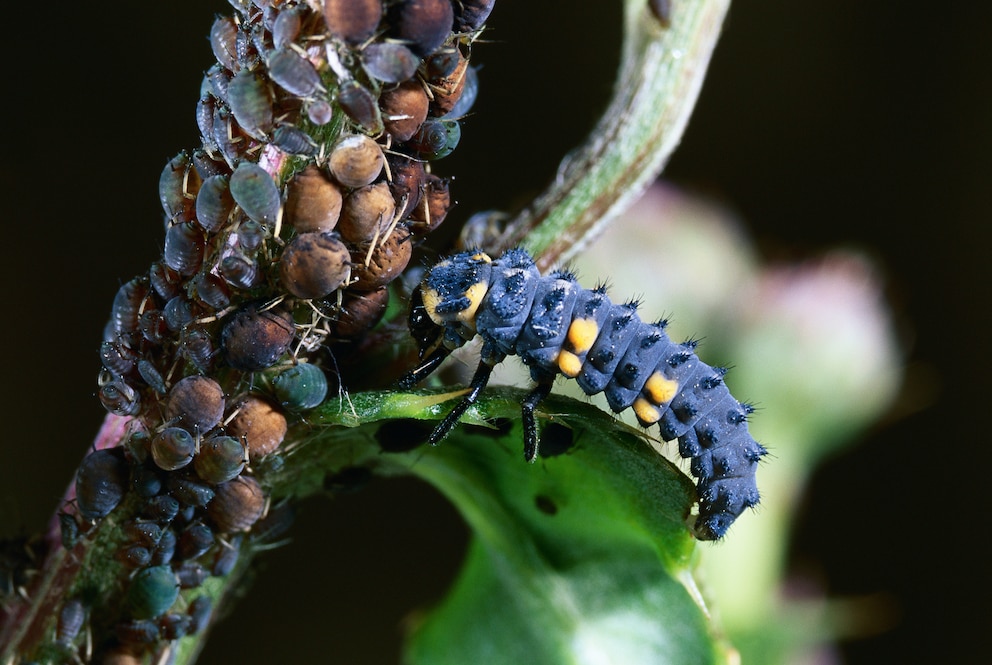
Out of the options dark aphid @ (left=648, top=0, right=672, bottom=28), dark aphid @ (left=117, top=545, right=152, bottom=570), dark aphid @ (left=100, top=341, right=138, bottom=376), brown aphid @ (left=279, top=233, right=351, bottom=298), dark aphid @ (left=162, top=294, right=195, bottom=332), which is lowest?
dark aphid @ (left=117, top=545, right=152, bottom=570)

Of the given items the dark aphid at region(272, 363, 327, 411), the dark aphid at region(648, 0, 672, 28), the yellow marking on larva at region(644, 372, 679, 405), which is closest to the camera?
the dark aphid at region(272, 363, 327, 411)

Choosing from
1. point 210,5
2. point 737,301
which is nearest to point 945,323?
point 737,301

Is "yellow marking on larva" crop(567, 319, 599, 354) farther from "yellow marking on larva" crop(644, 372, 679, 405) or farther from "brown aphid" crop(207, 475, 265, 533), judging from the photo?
"brown aphid" crop(207, 475, 265, 533)

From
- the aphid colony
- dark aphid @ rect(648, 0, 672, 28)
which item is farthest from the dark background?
the aphid colony

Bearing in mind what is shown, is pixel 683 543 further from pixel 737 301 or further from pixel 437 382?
pixel 737 301

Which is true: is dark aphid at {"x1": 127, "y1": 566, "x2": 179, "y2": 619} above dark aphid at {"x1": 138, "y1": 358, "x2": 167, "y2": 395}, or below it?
below

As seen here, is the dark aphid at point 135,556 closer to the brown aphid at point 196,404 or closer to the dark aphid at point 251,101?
the brown aphid at point 196,404

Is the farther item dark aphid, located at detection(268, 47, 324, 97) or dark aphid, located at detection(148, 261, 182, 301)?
dark aphid, located at detection(148, 261, 182, 301)
